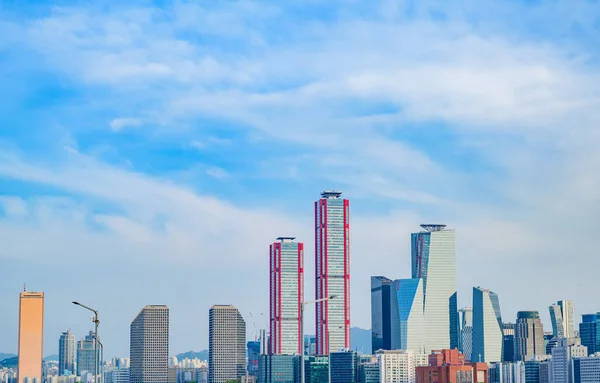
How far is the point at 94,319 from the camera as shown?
87.8 meters

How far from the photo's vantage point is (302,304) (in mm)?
77938

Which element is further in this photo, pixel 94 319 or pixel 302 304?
pixel 94 319

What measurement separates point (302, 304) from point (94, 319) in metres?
18.3
